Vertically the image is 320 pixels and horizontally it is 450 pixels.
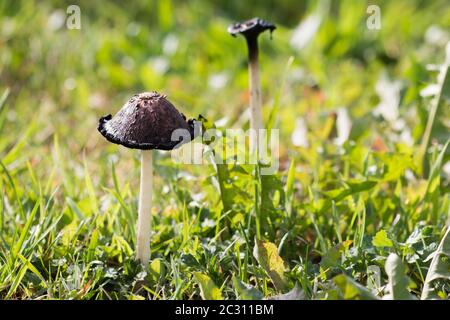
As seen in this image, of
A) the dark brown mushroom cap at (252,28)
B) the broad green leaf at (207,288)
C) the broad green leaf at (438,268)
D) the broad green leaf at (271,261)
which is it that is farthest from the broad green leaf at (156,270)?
the dark brown mushroom cap at (252,28)

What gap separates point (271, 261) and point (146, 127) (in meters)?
0.63

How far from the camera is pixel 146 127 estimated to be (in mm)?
2209

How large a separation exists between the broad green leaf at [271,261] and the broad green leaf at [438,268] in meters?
0.46

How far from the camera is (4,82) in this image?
445 cm

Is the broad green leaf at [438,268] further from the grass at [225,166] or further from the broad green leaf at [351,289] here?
the broad green leaf at [351,289]

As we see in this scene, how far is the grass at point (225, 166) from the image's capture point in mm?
2396

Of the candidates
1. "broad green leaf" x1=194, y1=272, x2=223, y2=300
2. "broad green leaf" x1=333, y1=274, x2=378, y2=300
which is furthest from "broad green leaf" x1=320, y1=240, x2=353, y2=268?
"broad green leaf" x1=194, y1=272, x2=223, y2=300

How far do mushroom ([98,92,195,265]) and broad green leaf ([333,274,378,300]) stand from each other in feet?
2.13

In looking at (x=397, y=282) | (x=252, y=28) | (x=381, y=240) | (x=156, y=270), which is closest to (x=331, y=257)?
(x=381, y=240)

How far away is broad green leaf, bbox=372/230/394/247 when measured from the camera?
92.0 inches

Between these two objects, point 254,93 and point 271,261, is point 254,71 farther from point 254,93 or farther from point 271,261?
point 271,261

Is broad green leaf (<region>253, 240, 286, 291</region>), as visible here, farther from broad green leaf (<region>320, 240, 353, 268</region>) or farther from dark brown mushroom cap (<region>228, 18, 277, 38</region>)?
dark brown mushroom cap (<region>228, 18, 277, 38</region>)

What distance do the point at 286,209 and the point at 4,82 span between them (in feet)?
8.08

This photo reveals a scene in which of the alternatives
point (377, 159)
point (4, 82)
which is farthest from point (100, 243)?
point (4, 82)
